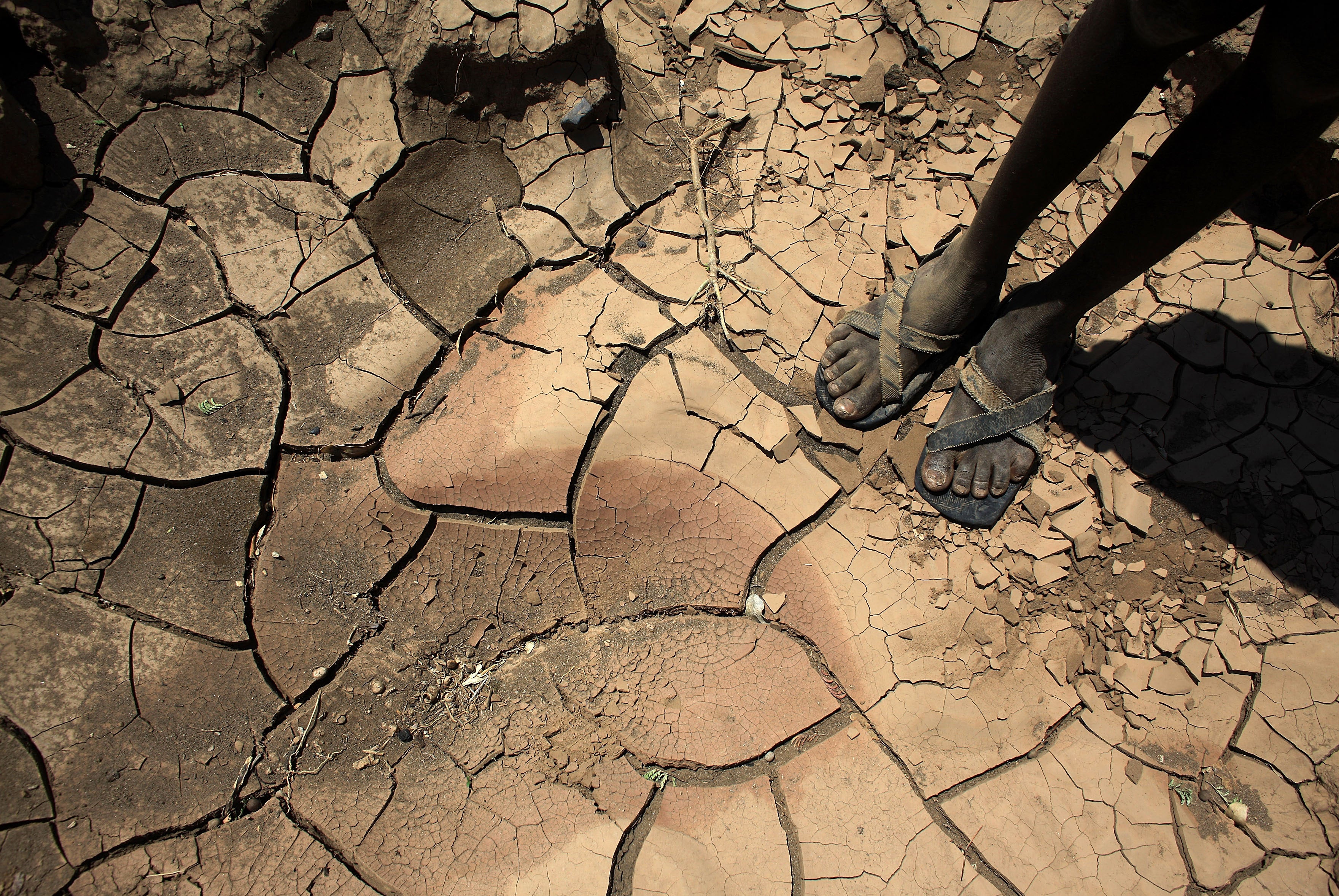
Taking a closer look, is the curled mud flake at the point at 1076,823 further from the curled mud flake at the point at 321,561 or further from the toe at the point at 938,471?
the curled mud flake at the point at 321,561

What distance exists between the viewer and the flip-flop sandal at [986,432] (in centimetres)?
207

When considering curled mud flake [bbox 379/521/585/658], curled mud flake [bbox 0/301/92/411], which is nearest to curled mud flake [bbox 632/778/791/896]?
curled mud flake [bbox 379/521/585/658]

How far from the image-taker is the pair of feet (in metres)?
1.97

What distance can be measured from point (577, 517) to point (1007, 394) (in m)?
1.46

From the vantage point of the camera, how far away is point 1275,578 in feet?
6.63

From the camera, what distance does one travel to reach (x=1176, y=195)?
152 cm

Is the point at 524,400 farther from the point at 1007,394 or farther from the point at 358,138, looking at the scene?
the point at 1007,394

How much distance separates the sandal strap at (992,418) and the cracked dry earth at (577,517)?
135 millimetres

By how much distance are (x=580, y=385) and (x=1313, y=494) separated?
246 centimetres

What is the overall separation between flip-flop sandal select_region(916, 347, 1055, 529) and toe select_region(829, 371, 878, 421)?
0.25m

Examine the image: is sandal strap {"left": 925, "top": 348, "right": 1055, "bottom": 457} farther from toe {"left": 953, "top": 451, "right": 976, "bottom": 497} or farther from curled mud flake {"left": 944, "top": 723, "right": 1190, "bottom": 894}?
curled mud flake {"left": 944, "top": 723, "right": 1190, "bottom": 894}

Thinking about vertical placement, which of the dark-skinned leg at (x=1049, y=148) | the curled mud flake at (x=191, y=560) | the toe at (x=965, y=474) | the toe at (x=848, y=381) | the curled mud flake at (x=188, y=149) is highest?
the dark-skinned leg at (x=1049, y=148)

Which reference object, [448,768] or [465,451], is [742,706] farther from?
[465,451]

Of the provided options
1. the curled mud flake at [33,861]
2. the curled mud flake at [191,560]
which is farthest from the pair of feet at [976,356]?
the curled mud flake at [33,861]
